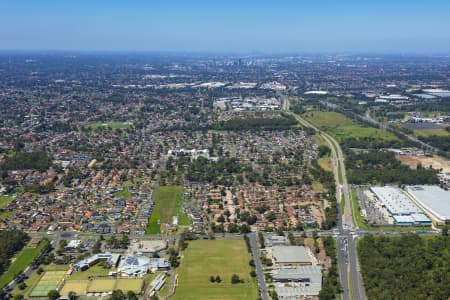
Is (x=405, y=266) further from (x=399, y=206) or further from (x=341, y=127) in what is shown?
(x=341, y=127)

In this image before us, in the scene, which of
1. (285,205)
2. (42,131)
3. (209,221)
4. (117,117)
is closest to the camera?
(209,221)

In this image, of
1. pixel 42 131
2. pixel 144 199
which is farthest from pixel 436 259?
pixel 42 131

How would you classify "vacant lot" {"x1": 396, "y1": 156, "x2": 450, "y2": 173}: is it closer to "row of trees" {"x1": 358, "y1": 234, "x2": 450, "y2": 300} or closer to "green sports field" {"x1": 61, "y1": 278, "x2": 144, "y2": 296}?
"row of trees" {"x1": 358, "y1": 234, "x2": 450, "y2": 300}

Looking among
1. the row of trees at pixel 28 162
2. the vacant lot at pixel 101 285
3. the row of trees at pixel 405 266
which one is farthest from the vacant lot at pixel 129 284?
→ the row of trees at pixel 28 162

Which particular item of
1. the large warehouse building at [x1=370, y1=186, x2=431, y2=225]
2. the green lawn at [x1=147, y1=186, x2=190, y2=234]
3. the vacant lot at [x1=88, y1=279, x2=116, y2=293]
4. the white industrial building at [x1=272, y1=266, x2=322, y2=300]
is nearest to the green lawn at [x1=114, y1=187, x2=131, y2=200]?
the green lawn at [x1=147, y1=186, x2=190, y2=234]

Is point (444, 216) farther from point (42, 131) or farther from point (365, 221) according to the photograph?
point (42, 131)

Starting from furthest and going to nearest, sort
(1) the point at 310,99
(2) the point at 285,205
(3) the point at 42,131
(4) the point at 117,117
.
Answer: (1) the point at 310,99 < (4) the point at 117,117 < (3) the point at 42,131 < (2) the point at 285,205

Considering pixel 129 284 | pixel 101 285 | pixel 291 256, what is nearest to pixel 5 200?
pixel 101 285
